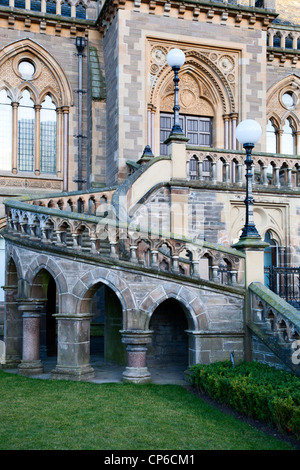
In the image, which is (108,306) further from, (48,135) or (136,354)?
(48,135)

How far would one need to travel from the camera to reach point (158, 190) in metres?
14.1

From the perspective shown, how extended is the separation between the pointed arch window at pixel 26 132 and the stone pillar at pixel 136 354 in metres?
10.4

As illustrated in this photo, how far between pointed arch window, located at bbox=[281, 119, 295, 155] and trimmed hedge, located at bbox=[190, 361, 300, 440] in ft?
45.1

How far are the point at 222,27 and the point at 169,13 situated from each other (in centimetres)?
194

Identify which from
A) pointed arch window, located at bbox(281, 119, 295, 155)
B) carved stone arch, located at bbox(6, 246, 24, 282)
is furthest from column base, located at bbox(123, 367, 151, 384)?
pointed arch window, located at bbox(281, 119, 295, 155)

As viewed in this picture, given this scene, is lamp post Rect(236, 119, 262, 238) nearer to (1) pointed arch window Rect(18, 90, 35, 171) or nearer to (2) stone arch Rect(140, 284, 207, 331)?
(2) stone arch Rect(140, 284, 207, 331)

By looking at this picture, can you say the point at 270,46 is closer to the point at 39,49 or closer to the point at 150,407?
the point at 39,49

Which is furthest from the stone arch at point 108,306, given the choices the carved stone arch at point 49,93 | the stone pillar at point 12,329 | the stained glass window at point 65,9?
the stained glass window at point 65,9

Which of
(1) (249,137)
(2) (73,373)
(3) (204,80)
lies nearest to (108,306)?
(2) (73,373)

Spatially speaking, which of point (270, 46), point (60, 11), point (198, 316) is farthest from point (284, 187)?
point (60, 11)

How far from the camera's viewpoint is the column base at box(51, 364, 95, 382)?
36.5ft

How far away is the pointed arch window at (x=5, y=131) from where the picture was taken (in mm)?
19438

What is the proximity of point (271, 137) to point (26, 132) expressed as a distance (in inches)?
371

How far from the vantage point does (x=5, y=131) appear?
19594 mm
